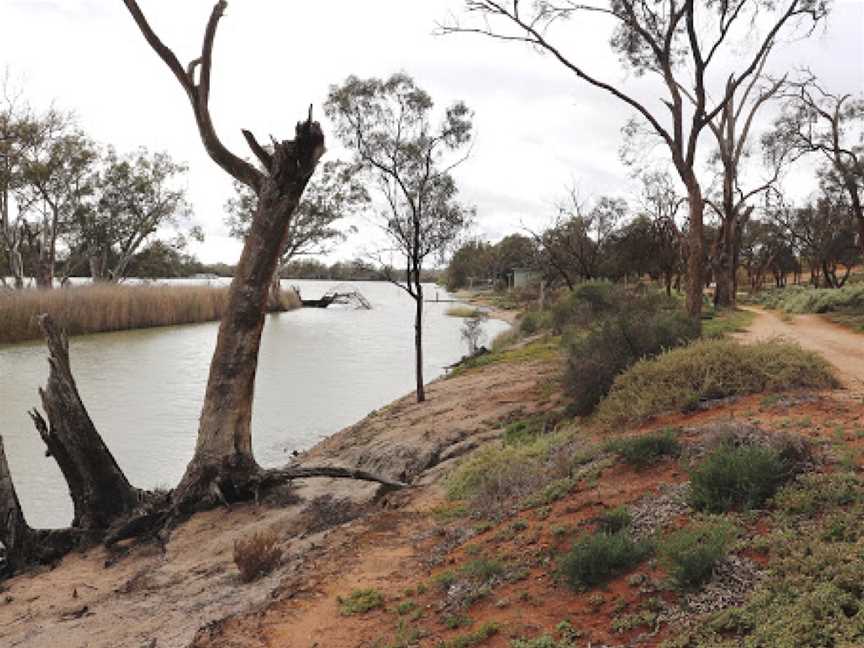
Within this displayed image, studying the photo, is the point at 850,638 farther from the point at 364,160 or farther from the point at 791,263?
the point at 791,263

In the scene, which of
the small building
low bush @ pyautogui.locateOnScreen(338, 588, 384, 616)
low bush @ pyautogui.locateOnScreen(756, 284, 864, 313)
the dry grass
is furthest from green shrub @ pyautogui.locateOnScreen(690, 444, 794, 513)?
the small building

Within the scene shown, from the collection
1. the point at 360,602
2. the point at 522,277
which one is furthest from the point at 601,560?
the point at 522,277

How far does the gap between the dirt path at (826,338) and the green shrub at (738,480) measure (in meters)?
3.41

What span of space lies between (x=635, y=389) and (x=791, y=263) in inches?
1958

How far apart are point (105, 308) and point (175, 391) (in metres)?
16.0

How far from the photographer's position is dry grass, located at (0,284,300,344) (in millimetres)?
27172

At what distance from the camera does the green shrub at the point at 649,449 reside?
237 inches

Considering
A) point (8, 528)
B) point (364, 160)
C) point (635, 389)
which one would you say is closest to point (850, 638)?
point (635, 389)

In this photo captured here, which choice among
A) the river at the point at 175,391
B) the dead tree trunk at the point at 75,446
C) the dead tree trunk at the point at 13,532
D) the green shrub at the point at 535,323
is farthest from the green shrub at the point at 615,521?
the green shrub at the point at 535,323

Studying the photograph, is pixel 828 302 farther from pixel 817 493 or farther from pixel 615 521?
pixel 615 521

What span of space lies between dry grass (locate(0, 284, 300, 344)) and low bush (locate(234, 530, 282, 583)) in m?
18.5

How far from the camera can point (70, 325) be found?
30.0 metres

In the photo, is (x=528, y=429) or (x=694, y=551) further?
(x=528, y=429)

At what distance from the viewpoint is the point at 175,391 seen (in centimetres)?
1852
